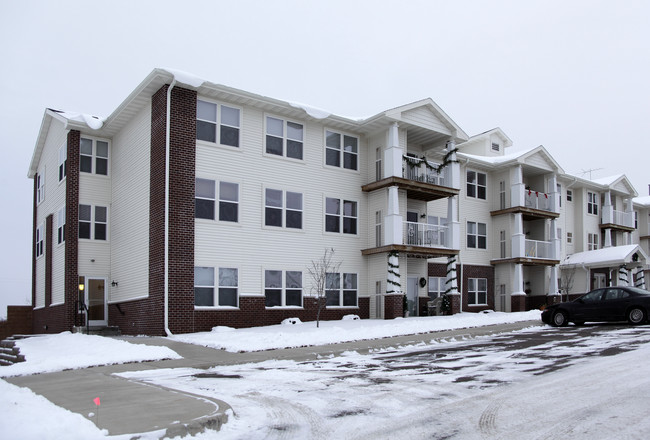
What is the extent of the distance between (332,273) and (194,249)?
6.75 metres

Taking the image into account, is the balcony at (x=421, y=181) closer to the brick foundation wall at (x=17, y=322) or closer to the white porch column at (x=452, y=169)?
the white porch column at (x=452, y=169)

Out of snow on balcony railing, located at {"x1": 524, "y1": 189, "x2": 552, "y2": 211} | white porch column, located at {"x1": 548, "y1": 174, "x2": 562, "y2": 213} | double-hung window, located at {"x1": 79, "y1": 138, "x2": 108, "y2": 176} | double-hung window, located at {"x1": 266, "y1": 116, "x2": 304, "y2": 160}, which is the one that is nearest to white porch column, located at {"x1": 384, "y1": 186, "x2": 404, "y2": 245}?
double-hung window, located at {"x1": 266, "y1": 116, "x2": 304, "y2": 160}

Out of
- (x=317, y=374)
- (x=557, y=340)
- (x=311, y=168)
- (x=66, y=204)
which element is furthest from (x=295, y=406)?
(x=66, y=204)

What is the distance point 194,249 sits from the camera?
22.0m

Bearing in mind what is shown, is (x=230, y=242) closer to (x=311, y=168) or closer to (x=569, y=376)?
(x=311, y=168)

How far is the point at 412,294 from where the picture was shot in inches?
1143

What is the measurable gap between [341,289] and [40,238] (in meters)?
16.7

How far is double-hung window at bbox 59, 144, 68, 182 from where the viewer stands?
26503 millimetres

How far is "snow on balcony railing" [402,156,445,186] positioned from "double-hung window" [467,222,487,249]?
5.20 m

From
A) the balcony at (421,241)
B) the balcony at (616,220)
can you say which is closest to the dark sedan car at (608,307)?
the balcony at (421,241)

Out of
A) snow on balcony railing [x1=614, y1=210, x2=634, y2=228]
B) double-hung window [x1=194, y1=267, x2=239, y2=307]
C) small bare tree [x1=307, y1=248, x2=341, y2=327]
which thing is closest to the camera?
double-hung window [x1=194, y1=267, x2=239, y2=307]

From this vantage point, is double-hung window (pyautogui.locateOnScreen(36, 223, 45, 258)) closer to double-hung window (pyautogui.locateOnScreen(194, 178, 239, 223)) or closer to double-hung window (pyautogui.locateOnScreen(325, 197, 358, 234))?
double-hung window (pyautogui.locateOnScreen(194, 178, 239, 223))

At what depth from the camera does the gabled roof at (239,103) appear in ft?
72.7

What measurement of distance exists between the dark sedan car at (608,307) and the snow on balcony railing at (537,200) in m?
13.7
